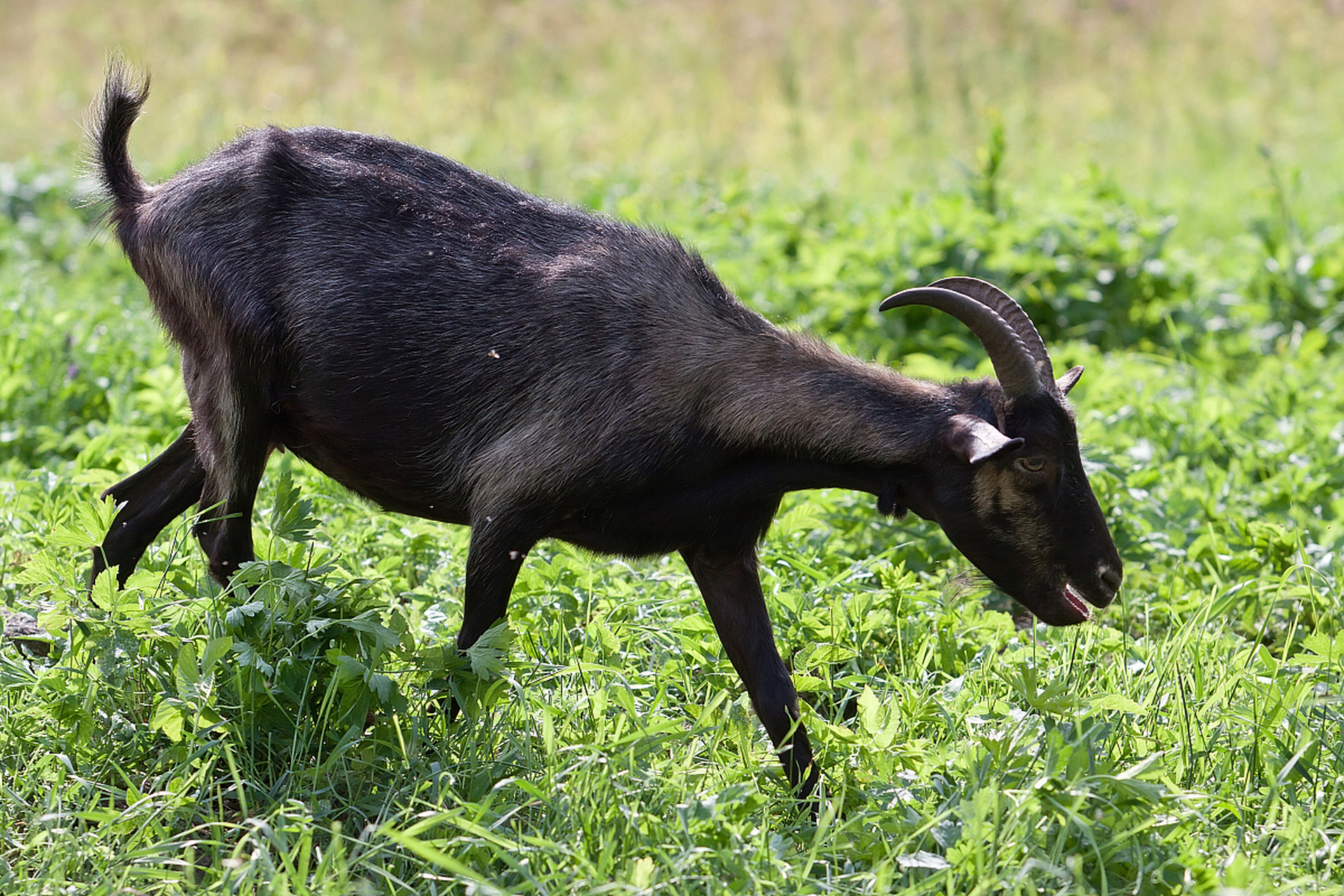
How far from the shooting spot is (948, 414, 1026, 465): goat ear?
10.9 feet

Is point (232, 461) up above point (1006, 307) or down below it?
below

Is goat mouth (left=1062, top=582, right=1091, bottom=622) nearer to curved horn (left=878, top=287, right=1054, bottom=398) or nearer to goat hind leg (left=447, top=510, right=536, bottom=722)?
curved horn (left=878, top=287, right=1054, bottom=398)

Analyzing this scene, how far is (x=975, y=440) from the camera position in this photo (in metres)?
3.41

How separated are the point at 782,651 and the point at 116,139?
2598 mm

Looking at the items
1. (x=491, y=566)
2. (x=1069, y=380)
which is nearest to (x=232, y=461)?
(x=491, y=566)

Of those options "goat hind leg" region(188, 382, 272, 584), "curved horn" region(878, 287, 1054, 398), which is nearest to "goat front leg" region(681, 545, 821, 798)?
"curved horn" region(878, 287, 1054, 398)

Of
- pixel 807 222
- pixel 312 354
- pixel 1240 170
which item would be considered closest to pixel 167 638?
pixel 312 354

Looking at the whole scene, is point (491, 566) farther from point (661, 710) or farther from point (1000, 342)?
point (1000, 342)

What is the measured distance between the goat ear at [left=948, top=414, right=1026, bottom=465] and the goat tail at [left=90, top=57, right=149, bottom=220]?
2.57m

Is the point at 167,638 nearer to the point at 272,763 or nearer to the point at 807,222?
the point at 272,763

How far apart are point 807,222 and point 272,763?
240 inches

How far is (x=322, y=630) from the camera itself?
11.5 feet

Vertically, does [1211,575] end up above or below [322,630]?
below

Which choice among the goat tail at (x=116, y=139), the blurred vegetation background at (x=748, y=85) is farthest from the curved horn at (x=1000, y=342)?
the blurred vegetation background at (x=748, y=85)
